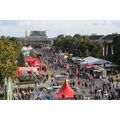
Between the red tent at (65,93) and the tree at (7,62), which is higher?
the tree at (7,62)

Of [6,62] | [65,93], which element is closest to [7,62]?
[6,62]

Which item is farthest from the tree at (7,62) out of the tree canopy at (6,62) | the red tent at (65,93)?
the red tent at (65,93)

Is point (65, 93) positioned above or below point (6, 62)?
below

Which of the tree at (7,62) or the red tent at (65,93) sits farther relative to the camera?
the tree at (7,62)

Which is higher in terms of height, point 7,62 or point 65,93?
point 7,62

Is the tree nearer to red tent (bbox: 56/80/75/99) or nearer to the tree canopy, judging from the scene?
the tree canopy

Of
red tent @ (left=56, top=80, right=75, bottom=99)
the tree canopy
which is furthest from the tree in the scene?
red tent @ (left=56, top=80, right=75, bottom=99)

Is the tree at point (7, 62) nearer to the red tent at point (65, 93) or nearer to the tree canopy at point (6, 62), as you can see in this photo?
the tree canopy at point (6, 62)

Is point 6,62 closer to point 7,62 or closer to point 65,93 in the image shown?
point 7,62

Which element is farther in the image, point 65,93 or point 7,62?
point 7,62

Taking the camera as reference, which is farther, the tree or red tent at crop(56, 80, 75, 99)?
the tree

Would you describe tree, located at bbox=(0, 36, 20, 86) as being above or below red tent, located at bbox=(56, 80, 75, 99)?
above
